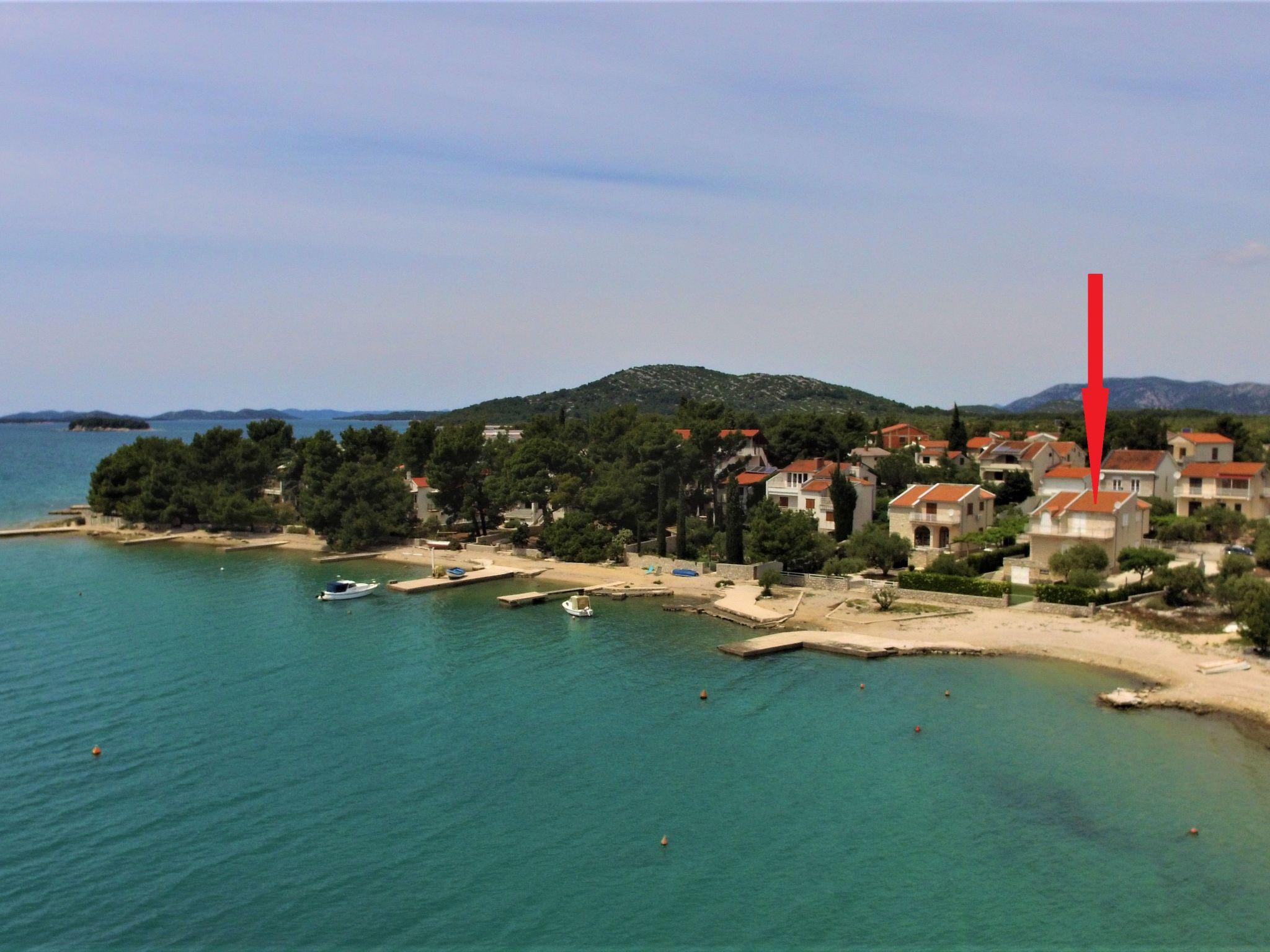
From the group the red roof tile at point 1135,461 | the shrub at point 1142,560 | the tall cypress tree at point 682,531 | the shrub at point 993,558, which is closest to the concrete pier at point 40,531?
the tall cypress tree at point 682,531

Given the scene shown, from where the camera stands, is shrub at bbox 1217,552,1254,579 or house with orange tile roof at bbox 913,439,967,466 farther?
house with orange tile roof at bbox 913,439,967,466

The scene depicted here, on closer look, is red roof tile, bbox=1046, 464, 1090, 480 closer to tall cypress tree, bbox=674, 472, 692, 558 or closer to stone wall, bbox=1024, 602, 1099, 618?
stone wall, bbox=1024, 602, 1099, 618

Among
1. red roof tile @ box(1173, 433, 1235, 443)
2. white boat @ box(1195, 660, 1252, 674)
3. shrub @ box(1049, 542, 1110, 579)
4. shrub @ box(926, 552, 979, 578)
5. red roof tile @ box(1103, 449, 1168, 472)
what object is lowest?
white boat @ box(1195, 660, 1252, 674)

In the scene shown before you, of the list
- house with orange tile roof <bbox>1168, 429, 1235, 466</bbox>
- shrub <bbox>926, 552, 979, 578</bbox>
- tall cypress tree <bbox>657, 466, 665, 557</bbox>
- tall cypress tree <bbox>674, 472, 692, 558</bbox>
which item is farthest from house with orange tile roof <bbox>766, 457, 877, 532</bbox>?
house with orange tile roof <bbox>1168, 429, 1235, 466</bbox>

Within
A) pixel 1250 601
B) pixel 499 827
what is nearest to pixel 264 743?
pixel 499 827

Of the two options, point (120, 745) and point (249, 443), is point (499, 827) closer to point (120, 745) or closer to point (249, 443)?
point (120, 745)

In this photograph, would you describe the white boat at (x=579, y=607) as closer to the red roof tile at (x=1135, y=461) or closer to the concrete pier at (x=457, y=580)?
the concrete pier at (x=457, y=580)
